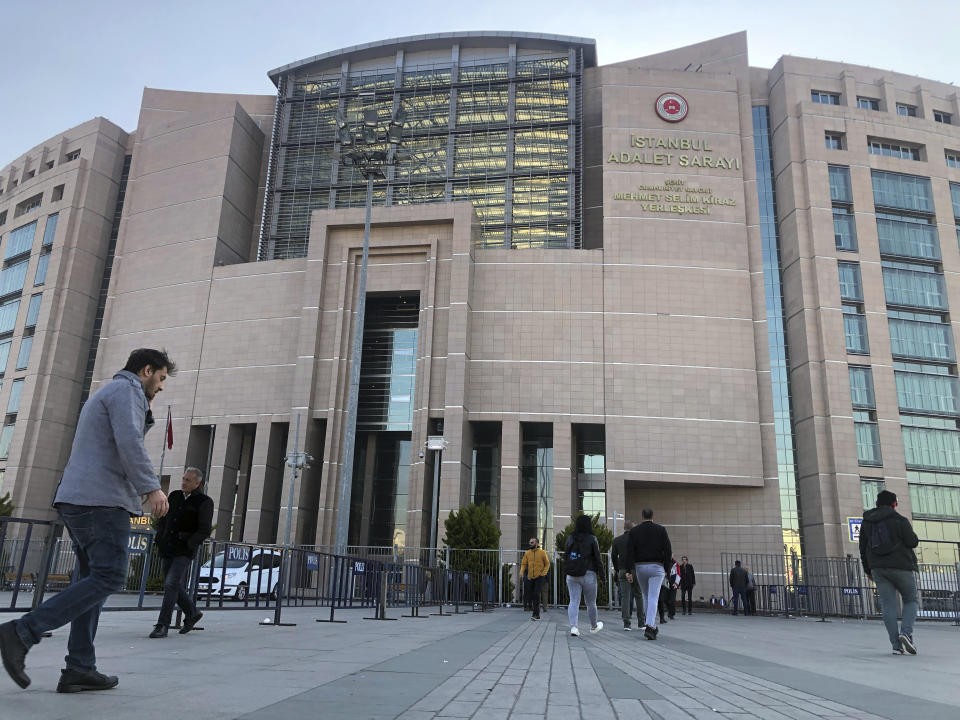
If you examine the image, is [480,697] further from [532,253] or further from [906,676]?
[532,253]

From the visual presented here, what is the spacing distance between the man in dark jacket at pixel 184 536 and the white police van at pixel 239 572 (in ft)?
6.88

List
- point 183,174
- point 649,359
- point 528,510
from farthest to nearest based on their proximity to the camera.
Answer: point 183,174 → point 528,510 → point 649,359

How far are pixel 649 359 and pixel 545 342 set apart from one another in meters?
5.58

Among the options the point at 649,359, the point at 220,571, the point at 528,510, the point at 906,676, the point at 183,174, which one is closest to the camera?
the point at 906,676

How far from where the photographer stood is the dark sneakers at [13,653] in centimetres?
366

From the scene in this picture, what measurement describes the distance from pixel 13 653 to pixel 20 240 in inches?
2432

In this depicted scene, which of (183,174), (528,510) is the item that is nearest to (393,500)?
(528,510)

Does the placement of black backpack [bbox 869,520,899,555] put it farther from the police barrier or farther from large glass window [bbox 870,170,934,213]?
large glass window [bbox 870,170,934,213]

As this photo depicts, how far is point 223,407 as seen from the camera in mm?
43844

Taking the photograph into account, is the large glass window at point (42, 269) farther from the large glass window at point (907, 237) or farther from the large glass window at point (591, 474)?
the large glass window at point (907, 237)

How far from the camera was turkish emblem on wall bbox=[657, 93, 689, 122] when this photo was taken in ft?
146

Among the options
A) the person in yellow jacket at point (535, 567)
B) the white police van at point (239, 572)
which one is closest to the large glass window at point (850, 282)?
the person in yellow jacket at point (535, 567)

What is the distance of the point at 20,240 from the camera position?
55.8 meters

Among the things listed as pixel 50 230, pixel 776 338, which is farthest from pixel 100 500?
pixel 50 230
